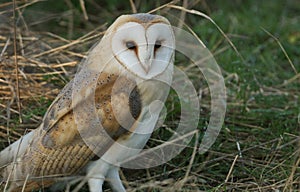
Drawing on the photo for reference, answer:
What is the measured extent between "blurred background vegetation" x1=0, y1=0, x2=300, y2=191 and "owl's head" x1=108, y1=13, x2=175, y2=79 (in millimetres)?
426

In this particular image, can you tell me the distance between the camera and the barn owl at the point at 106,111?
293 centimetres

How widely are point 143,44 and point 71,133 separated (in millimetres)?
507

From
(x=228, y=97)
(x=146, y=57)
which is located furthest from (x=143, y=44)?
(x=228, y=97)

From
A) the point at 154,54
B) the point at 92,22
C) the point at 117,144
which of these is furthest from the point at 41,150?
the point at 92,22

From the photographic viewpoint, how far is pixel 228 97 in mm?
4168

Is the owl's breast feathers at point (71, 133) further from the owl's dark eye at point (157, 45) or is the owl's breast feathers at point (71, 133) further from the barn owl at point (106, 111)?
the owl's dark eye at point (157, 45)

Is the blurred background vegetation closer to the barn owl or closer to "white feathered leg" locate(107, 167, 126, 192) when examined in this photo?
"white feathered leg" locate(107, 167, 126, 192)

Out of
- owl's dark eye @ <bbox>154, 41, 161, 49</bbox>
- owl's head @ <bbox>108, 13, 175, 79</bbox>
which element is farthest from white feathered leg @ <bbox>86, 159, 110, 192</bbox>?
owl's dark eye @ <bbox>154, 41, 161, 49</bbox>

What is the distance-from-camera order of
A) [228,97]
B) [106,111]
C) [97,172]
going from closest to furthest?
[106,111]
[97,172]
[228,97]

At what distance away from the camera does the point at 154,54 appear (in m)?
2.92

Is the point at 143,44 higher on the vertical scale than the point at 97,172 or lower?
higher

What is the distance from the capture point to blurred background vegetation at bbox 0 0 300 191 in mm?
3346

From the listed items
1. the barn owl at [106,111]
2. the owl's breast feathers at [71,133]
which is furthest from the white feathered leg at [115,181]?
the owl's breast feathers at [71,133]

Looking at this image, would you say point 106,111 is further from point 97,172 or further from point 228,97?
point 228,97
